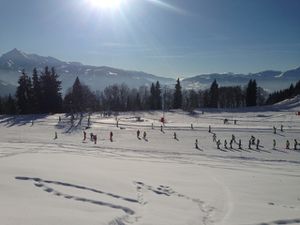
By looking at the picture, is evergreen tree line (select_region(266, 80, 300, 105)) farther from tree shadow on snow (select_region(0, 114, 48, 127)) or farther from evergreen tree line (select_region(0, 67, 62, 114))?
tree shadow on snow (select_region(0, 114, 48, 127))

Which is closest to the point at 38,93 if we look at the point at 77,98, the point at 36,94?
the point at 36,94

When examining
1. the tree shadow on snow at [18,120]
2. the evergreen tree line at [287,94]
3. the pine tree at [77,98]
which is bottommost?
the tree shadow on snow at [18,120]

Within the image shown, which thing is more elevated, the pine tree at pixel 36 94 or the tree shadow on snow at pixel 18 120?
the pine tree at pixel 36 94

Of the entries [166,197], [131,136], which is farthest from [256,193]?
[131,136]

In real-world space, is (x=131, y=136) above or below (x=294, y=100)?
below

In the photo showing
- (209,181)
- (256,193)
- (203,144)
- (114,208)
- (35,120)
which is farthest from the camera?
(35,120)

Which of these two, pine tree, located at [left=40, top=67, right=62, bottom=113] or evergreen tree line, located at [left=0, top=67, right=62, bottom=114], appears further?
pine tree, located at [left=40, top=67, right=62, bottom=113]

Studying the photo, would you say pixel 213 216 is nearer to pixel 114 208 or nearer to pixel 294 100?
pixel 114 208

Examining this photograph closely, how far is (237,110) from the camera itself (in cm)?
11475

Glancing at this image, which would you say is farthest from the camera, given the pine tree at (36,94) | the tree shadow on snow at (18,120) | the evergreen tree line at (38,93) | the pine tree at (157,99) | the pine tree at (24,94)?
the pine tree at (157,99)

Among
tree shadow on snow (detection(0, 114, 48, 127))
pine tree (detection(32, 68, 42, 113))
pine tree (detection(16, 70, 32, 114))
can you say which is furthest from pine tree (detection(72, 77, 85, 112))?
pine tree (detection(16, 70, 32, 114))

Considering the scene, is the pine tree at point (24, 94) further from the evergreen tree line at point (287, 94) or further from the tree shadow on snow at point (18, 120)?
the evergreen tree line at point (287, 94)

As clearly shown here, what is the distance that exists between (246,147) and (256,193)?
31346 mm

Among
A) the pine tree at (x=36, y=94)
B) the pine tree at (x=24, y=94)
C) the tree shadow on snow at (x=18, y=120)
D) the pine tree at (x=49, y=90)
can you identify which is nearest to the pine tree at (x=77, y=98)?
the pine tree at (x=49, y=90)
